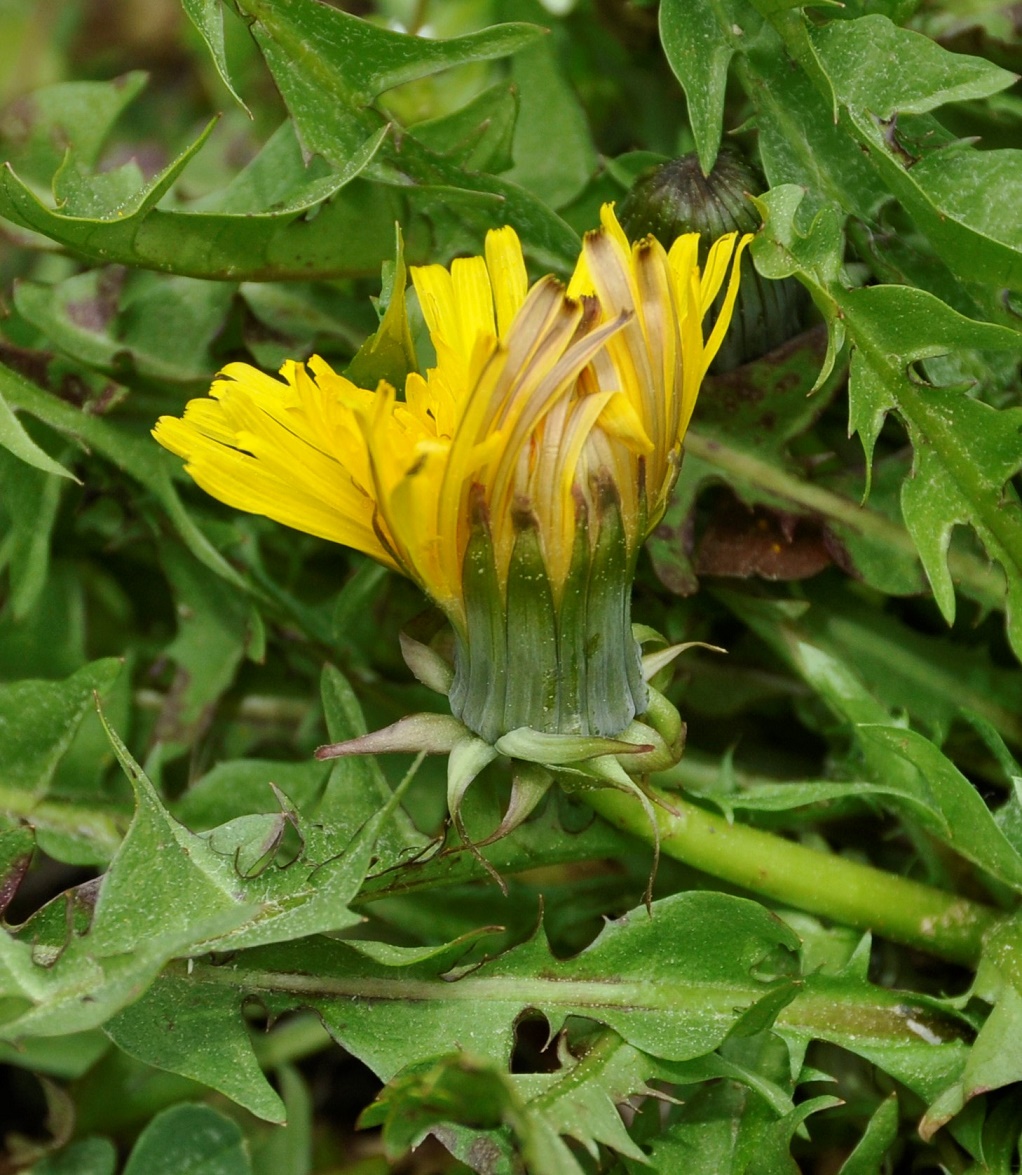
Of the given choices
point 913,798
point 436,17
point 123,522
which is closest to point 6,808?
point 123,522

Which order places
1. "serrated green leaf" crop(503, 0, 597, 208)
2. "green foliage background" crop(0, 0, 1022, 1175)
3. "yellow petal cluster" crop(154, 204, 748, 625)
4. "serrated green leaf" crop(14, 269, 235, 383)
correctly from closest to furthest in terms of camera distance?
1. "yellow petal cluster" crop(154, 204, 748, 625)
2. "green foliage background" crop(0, 0, 1022, 1175)
3. "serrated green leaf" crop(14, 269, 235, 383)
4. "serrated green leaf" crop(503, 0, 597, 208)

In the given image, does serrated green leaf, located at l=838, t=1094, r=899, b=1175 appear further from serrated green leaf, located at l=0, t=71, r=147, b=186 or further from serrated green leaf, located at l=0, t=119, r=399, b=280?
serrated green leaf, located at l=0, t=71, r=147, b=186

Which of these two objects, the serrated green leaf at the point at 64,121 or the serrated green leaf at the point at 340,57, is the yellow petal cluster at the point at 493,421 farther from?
the serrated green leaf at the point at 64,121

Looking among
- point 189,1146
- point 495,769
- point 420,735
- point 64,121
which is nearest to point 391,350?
point 420,735

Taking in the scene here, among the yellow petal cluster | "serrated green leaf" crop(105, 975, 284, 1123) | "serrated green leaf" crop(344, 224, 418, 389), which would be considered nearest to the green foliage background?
"serrated green leaf" crop(105, 975, 284, 1123)

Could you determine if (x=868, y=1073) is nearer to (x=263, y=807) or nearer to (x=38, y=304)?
(x=263, y=807)

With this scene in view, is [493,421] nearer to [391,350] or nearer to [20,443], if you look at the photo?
[391,350]

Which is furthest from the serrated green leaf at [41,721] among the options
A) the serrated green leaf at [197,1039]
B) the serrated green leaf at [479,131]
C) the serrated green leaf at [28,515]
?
the serrated green leaf at [479,131]

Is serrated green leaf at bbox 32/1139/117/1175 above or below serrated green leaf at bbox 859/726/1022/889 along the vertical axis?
below
